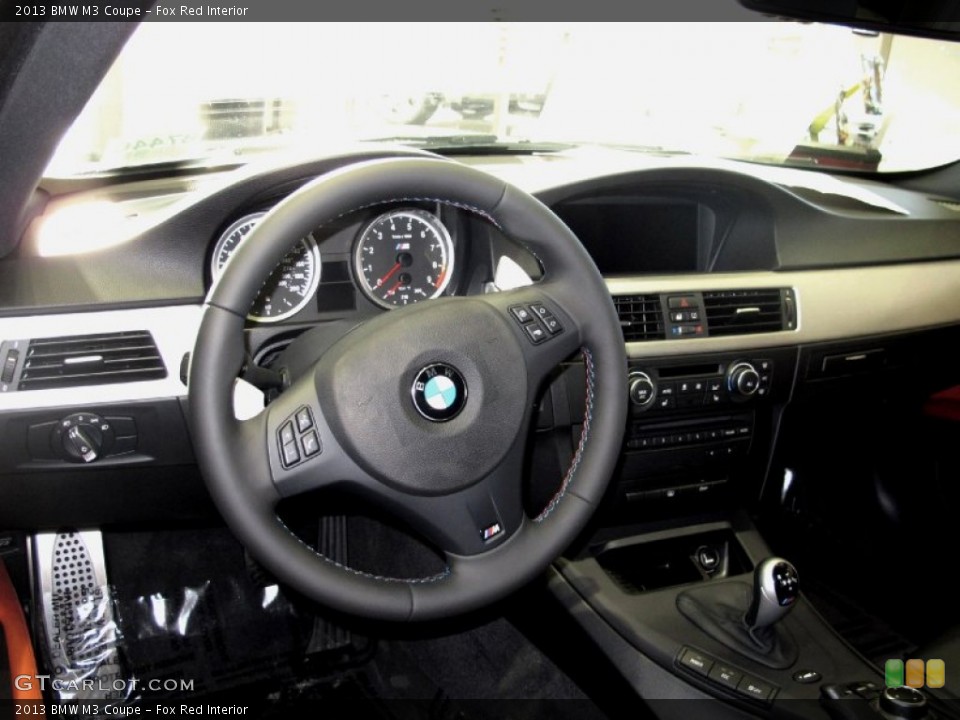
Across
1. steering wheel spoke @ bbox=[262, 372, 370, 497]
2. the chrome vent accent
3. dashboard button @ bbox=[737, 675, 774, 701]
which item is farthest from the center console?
the chrome vent accent

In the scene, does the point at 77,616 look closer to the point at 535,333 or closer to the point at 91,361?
the point at 91,361

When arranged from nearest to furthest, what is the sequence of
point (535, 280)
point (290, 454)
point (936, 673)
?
1. point (290, 454)
2. point (535, 280)
3. point (936, 673)

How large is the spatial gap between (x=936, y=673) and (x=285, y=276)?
64.2 inches

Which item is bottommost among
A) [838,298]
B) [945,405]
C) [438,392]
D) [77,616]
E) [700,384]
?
[77,616]

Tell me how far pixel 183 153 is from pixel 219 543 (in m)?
1.03

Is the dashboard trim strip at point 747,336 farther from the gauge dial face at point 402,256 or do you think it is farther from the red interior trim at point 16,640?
the red interior trim at point 16,640

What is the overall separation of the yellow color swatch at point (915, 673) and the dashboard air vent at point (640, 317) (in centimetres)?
91

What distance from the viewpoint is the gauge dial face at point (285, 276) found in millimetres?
1647

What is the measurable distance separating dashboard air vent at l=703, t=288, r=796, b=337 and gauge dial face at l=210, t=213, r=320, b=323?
3.00ft

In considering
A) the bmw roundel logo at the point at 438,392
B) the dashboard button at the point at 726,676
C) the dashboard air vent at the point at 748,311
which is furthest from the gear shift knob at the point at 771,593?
the bmw roundel logo at the point at 438,392

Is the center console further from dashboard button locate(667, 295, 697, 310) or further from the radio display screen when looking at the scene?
the radio display screen

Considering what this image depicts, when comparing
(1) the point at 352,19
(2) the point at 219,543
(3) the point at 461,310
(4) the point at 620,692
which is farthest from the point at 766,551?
(1) the point at 352,19

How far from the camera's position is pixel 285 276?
1.65 meters

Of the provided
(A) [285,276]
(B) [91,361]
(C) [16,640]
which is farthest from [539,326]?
(C) [16,640]
